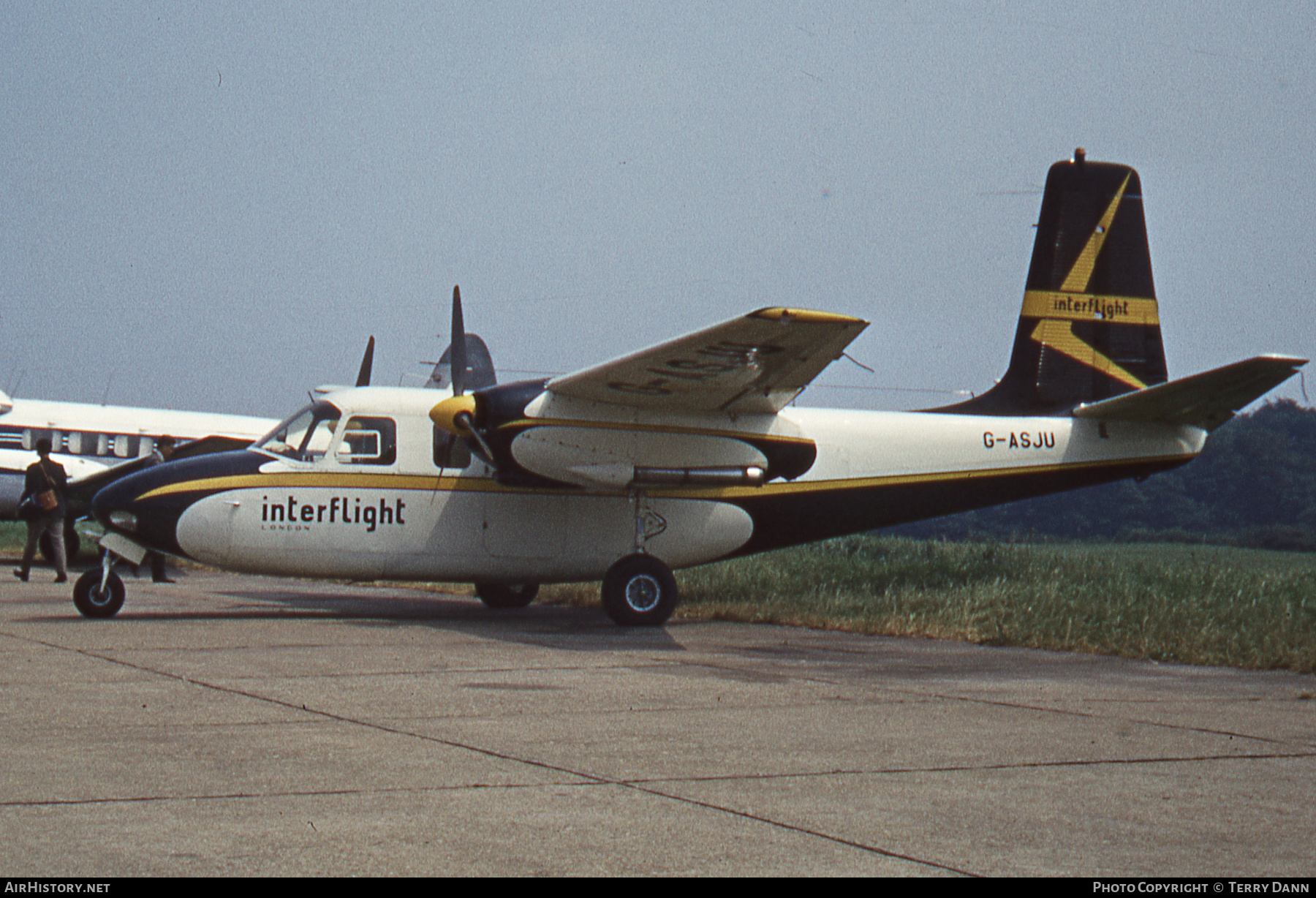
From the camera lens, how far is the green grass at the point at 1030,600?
10688mm

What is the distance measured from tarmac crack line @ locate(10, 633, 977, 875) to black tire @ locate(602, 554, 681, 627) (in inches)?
200

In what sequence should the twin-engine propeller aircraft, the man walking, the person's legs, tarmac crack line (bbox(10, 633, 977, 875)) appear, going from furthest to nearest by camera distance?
the person's legs → the man walking → the twin-engine propeller aircraft → tarmac crack line (bbox(10, 633, 977, 875))

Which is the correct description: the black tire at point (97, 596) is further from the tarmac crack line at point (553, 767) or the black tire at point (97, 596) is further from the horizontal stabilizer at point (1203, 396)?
the horizontal stabilizer at point (1203, 396)

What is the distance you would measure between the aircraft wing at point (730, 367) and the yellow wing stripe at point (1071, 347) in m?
4.12

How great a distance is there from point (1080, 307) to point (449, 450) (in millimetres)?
7588

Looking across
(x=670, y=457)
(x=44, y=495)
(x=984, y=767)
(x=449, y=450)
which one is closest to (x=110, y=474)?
(x=44, y=495)

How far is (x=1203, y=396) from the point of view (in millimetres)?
14047

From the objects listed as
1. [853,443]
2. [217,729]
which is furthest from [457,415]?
[217,729]

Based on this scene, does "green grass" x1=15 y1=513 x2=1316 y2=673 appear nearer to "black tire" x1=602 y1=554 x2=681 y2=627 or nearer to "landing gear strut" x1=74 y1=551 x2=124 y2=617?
"black tire" x1=602 y1=554 x2=681 y2=627

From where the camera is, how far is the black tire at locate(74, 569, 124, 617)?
12.4 meters

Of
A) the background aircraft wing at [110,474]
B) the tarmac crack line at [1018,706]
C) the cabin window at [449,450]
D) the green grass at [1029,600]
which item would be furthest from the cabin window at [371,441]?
the background aircraft wing at [110,474]

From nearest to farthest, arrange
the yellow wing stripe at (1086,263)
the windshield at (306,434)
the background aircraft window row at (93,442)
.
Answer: the windshield at (306,434) < the yellow wing stripe at (1086,263) < the background aircraft window row at (93,442)

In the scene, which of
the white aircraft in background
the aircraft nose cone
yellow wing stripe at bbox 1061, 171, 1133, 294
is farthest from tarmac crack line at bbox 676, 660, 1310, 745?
the white aircraft in background

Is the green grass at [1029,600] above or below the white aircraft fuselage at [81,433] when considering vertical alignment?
below
